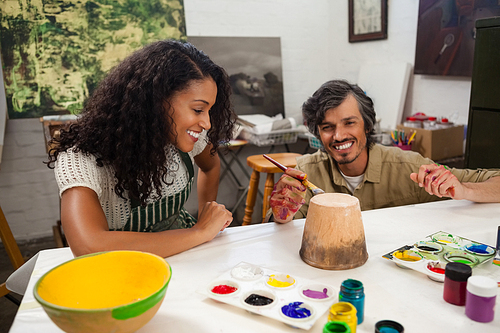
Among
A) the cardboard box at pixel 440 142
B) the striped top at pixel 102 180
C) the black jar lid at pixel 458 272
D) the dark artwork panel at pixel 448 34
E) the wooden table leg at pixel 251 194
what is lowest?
the wooden table leg at pixel 251 194

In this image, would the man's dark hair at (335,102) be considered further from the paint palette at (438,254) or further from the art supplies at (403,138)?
the art supplies at (403,138)

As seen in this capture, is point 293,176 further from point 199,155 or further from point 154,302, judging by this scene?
point 154,302

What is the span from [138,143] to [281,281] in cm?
63

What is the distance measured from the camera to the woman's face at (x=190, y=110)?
132 cm

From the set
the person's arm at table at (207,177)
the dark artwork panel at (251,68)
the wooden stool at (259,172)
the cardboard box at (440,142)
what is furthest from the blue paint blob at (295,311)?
the dark artwork panel at (251,68)

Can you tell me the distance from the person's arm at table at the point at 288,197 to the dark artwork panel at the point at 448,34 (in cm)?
205

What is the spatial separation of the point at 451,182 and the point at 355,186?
44 centimetres

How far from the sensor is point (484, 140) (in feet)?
7.68

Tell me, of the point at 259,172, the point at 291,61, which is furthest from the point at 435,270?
the point at 291,61

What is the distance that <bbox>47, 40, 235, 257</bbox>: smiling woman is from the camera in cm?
116

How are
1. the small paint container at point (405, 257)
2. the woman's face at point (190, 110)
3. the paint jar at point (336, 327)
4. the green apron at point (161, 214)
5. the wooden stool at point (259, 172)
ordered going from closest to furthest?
the paint jar at point (336, 327), the small paint container at point (405, 257), the woman's face at point (190, 110), the green apron at point (161, 214), the wooden stool at point (259, 172)

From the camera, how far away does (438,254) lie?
109 centimetres

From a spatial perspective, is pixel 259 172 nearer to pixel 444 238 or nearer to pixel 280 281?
pixel 444 238

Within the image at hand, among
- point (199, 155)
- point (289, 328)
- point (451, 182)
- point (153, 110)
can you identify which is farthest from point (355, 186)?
point (289, 328)
